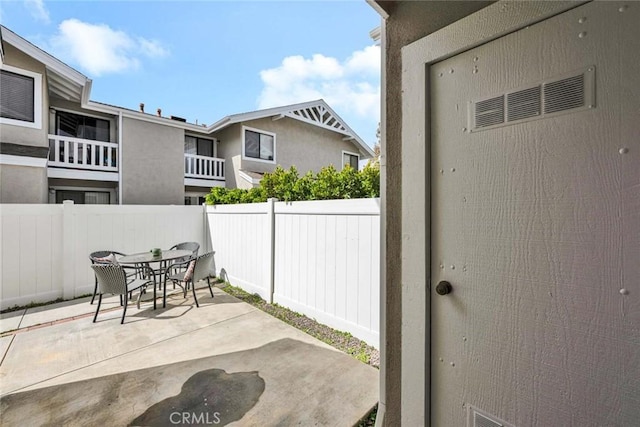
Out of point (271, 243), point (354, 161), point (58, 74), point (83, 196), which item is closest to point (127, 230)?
point (271, 243)

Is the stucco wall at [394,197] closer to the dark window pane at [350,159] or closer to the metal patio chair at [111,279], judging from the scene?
the metal patio chair at [111,279]

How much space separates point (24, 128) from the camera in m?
6.68

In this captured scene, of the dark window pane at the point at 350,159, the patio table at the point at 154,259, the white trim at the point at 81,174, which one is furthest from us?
the dark window pane at the point at 350,159

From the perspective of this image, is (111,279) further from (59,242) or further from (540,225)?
(540,225)

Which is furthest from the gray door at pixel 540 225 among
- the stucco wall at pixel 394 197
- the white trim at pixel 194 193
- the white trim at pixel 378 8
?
the white trim at pixel 194 193

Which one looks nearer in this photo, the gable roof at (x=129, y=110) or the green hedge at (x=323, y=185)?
the green hedge at (x=323, y=185)

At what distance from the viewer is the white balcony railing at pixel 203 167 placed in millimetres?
10484

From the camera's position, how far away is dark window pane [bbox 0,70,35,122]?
6441mm

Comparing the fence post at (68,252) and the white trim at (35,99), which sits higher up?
the white trim at (35,99)

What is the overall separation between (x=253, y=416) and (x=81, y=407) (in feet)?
4.92

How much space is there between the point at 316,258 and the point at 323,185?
1.11m

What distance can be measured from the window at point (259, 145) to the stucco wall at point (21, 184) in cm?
586

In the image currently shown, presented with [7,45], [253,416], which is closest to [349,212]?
[253,416]

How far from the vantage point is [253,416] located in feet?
7.50
